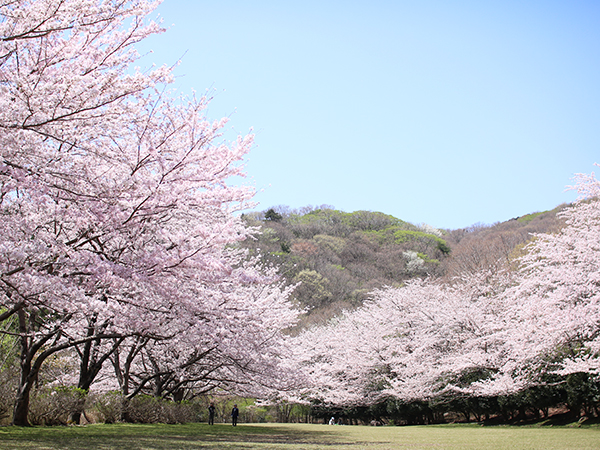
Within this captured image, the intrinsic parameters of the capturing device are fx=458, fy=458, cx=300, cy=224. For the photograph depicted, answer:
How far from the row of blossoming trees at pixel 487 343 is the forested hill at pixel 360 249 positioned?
9221 mm

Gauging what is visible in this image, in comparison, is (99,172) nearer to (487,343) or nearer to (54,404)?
(54,404)

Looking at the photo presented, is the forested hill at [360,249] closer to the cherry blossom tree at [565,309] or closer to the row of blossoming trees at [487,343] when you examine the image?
the row of blossoming trees at [487,343]

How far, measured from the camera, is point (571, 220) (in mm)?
15375

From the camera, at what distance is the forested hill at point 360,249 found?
4091 centimetres

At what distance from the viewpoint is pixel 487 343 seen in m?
19.5

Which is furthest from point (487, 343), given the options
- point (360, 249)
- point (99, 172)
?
point (360, 249)

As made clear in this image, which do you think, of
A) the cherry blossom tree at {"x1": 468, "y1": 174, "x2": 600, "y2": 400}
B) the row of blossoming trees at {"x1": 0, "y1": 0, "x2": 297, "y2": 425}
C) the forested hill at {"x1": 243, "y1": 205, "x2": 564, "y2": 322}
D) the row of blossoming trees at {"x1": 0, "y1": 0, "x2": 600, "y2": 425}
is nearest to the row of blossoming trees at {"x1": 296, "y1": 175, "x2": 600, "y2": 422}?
the cherry blossom tree at {"x1": 468, "y1": 174, "x2": 600, "y2": 400}

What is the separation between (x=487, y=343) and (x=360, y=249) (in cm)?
4814

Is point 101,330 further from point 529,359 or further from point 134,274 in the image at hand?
point 529,359

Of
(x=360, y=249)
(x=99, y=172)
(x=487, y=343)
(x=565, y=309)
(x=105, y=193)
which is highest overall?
(x=360, y=249)

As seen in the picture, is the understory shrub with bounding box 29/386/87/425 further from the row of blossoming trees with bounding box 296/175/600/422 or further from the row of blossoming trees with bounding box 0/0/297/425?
the row of blossoming trees with bounding box 296/175/600/422

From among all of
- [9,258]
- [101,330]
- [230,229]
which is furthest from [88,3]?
[101,330]

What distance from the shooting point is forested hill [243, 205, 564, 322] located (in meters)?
40.9

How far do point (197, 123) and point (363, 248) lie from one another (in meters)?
62.7
